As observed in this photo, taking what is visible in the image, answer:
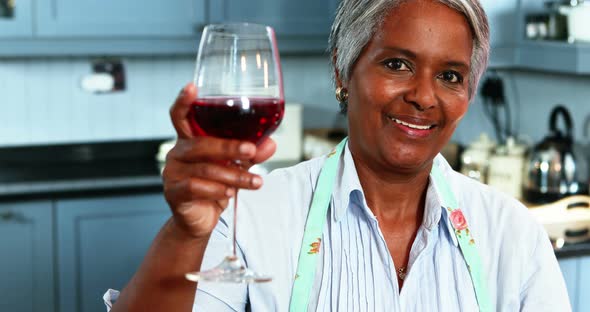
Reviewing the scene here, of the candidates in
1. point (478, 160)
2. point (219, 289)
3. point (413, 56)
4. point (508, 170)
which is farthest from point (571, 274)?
point (219, 289)

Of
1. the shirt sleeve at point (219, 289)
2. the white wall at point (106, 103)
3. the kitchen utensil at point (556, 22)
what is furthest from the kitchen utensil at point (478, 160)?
the shirt sleeve at point (219, 289)

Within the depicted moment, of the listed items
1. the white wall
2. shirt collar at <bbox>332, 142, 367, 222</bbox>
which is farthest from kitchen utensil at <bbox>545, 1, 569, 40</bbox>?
shirt collar at <bbox>332, 142, 367, 222</bbox>

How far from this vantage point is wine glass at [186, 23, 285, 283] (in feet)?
3.17

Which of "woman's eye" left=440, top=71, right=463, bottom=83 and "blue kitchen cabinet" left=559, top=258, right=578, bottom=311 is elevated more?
"woman's eye" left=440, top=71, right=463, bottom=83

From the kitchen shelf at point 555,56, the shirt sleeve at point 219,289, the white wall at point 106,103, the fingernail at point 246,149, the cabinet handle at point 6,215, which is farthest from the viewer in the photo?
the white wall at point 106,103

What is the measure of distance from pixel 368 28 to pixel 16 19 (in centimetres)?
244

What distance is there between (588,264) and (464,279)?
4.18 feet

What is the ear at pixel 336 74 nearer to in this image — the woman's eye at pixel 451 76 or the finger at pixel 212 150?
the woman's eye at pixel 451 76

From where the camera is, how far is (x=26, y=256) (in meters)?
3.43

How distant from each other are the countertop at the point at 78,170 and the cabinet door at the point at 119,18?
55 cm

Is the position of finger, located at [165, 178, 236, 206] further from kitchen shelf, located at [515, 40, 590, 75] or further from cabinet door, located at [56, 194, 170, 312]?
cabinet door, located at [56, 194, 170, 312]

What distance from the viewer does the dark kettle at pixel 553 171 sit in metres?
3.07

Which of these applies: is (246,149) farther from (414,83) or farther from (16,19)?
(16,19)

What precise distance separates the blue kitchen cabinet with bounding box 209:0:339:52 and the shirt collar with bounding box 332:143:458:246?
2.42 metres
